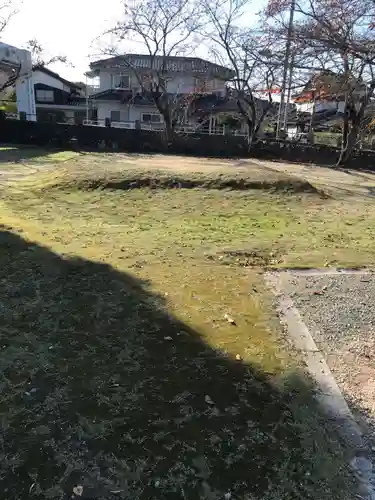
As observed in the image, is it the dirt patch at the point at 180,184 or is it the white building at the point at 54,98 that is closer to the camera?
the dirt patch at the point at 180,184

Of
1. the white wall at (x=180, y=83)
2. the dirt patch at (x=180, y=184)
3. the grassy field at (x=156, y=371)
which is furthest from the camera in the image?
the white wall at (x=180, y=83)

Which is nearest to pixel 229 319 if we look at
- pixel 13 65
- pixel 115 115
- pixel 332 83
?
pixel 332 83

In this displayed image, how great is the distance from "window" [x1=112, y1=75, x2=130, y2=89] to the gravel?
95.2 ft

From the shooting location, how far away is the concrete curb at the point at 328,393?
6.53 ft

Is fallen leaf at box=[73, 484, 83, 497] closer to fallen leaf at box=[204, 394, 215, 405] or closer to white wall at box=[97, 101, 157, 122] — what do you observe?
fallen leaf at box=[204, 394, 215, 405]

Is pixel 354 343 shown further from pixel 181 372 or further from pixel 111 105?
pixel 111 105

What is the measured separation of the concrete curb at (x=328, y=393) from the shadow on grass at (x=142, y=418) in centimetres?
10

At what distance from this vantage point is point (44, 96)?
34531mm

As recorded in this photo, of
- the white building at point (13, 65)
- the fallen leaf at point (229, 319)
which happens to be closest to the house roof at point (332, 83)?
the fallen leaf at point (229, 319)

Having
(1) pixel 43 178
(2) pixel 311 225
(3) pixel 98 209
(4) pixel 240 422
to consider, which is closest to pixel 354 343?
(4) pixel 240 422

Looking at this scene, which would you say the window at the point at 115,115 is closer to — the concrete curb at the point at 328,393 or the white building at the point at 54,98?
the white building at the point at 54,98

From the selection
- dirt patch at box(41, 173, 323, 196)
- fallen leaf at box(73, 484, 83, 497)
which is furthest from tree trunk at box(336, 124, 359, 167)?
fallen leaf at box(73, 484, 83, 497)

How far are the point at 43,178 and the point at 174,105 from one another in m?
14.4

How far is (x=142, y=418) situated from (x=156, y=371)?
1.46ft
